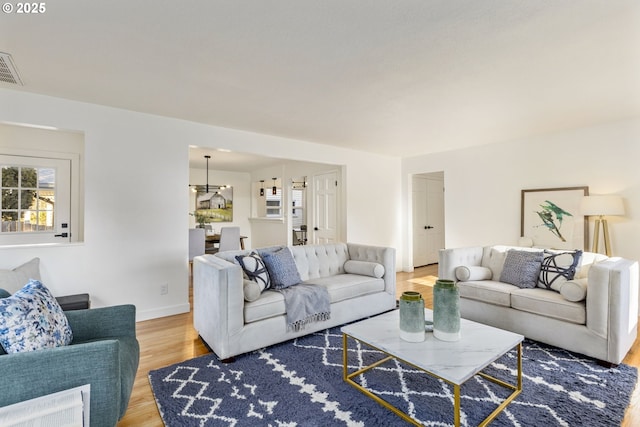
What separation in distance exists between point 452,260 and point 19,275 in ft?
13.1

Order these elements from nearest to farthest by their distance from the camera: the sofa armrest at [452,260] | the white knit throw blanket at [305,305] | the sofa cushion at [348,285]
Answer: the white knit throw blanket at [305,305]
the sofa cushion at [348,285]
the sofa armrest at [452,260]

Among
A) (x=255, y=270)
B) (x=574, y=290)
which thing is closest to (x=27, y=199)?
(x=255, y=270)

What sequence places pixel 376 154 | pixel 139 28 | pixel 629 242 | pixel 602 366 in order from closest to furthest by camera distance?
pixel 139 28, pixel 602 366, pixel 629 242, pixel 376 154

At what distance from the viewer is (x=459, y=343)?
186 cm

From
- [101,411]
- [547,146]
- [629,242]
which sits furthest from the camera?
[547,146]

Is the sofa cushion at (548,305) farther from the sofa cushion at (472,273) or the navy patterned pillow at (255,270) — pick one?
the navy patterned pillow at (255,270)

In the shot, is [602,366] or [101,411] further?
[602,366]

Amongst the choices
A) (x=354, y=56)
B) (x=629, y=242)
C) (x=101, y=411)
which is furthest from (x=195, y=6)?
(x=629, y=242)

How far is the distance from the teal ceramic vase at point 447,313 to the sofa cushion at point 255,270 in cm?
155

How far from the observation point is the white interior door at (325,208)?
5.78m

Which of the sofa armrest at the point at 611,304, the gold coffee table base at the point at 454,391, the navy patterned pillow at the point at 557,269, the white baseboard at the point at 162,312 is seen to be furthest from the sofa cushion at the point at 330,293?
the sofa armrest at the point at 611,304

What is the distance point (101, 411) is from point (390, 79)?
108 inches

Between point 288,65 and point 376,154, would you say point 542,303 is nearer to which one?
point 288,65

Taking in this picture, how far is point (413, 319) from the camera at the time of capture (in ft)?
6.27
